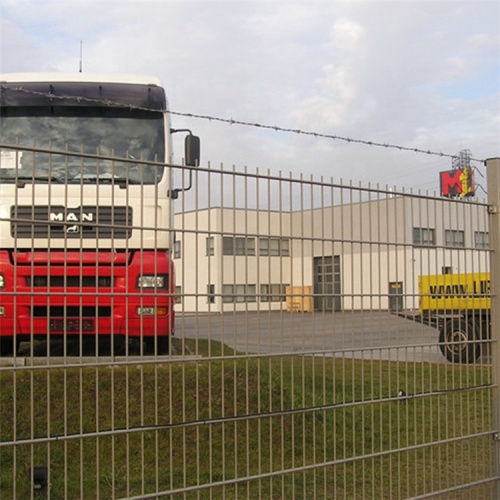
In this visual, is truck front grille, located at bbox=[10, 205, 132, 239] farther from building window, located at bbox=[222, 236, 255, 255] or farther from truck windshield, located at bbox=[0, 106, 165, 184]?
truck windshield, located at bbox=[0, 106, 165, 184]

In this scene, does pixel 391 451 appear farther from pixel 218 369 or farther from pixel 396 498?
pixel 218 369

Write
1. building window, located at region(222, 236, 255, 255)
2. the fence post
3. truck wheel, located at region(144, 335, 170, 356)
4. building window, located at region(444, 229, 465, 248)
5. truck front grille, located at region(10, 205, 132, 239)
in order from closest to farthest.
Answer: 1. truck front grille, located at region(10, 205, 132, 239)
2. truck wheel, located at region(144, 335, 170, 356)
3. building window, located at region(222, 236, 255, 255)
4. building window, located at region(444, 229, 465, 248)
5. the fence post

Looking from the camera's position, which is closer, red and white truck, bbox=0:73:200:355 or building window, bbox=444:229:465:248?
red and white truck, bbox=0:73:200:355

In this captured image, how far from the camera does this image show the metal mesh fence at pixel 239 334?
3.59m

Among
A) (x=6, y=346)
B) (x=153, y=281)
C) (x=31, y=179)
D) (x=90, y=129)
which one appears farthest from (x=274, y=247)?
(x=90, y=129)

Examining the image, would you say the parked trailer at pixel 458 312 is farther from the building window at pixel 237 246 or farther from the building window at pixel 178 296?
the building window at pixel 178 296

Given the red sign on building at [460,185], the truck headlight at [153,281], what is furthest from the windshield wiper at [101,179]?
the red sign on building at [460,185]

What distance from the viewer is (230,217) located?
13.1 ft

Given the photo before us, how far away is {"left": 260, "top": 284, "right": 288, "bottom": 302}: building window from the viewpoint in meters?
4.10

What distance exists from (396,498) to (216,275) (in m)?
2.16

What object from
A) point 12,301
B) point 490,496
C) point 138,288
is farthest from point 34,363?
point 490,496

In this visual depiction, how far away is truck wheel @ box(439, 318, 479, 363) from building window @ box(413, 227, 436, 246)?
0.62 m

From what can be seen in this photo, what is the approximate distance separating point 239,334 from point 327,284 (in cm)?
71

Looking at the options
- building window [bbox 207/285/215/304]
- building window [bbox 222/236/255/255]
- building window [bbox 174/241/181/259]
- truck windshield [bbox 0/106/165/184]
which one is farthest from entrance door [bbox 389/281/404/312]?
truck windshield [bbox 0/106/165/184]
